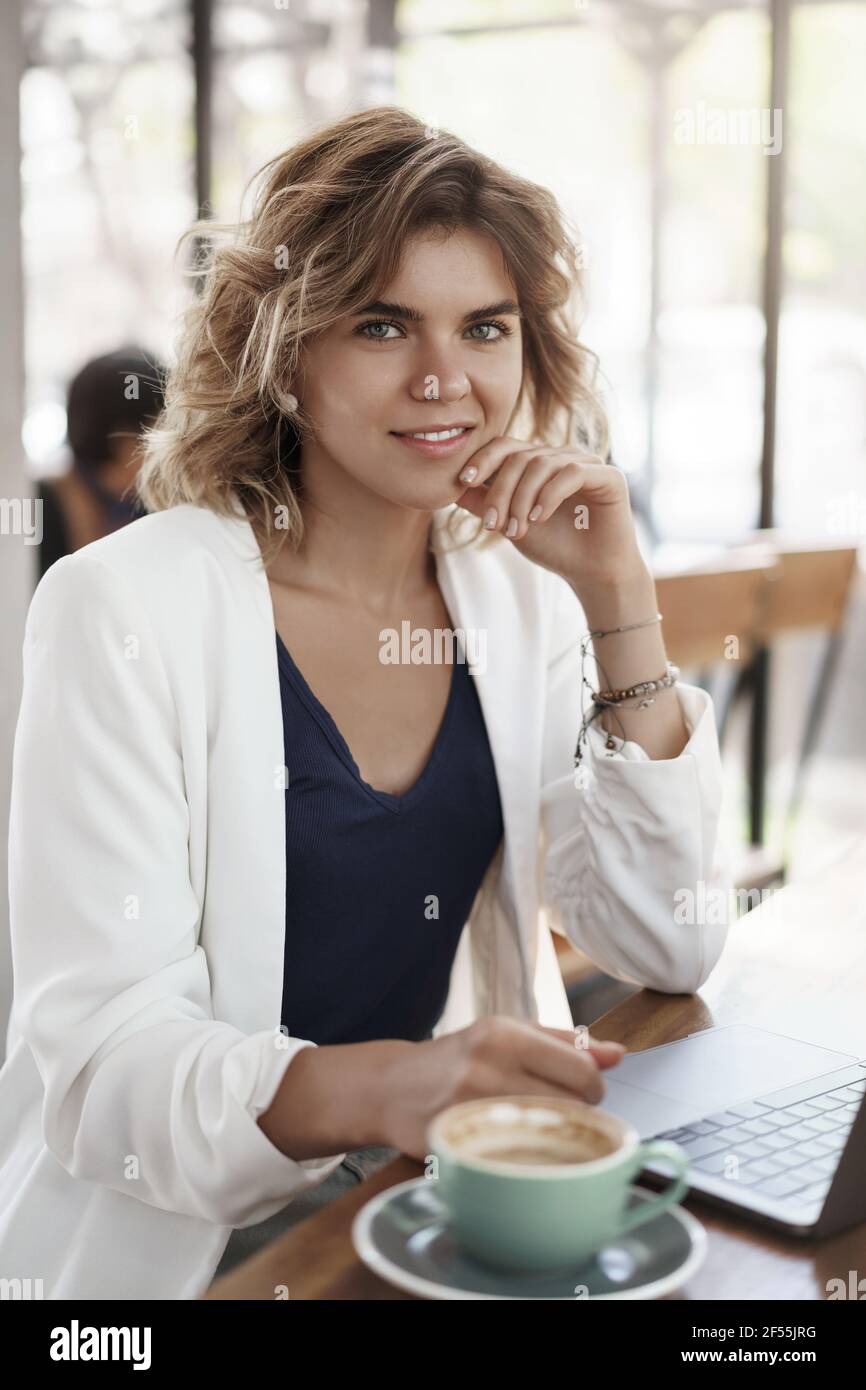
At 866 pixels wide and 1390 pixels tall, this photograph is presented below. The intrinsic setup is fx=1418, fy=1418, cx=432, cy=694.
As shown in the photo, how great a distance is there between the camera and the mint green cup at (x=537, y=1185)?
610mm

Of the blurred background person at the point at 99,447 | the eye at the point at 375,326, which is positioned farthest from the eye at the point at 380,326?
the blurred background person at the point at 99,447

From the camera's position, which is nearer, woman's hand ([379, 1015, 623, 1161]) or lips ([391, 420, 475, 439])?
woman's hand ([379, 1015, 623, 1161])

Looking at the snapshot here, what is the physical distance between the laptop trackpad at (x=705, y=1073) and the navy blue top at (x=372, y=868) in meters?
0.34

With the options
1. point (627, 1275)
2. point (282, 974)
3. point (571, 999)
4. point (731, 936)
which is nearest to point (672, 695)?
point (731, 936)

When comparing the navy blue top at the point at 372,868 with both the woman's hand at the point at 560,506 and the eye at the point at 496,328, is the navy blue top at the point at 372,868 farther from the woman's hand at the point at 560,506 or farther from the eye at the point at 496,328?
the eye at the point at 496,328

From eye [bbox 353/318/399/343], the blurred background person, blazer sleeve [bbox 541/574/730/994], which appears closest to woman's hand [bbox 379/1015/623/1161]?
blazer sleeve [bbox 541/574/730/994]

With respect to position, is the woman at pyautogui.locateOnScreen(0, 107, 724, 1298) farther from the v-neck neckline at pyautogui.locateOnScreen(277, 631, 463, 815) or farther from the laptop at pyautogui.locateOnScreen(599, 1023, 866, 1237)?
the laptop at pyautogui.locateOnScreen(599, 1023, 866, 1237)

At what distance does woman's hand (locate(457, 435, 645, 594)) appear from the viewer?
1315 millimetres

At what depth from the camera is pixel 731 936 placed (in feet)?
4.41

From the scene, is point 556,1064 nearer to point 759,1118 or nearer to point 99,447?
point 759,1118

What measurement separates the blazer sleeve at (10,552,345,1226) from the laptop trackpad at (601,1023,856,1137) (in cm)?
21

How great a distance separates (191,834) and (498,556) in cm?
53

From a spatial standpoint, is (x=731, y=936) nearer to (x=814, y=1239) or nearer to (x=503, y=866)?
(x=503, y=866)

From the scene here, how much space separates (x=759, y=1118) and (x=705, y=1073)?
82mm
